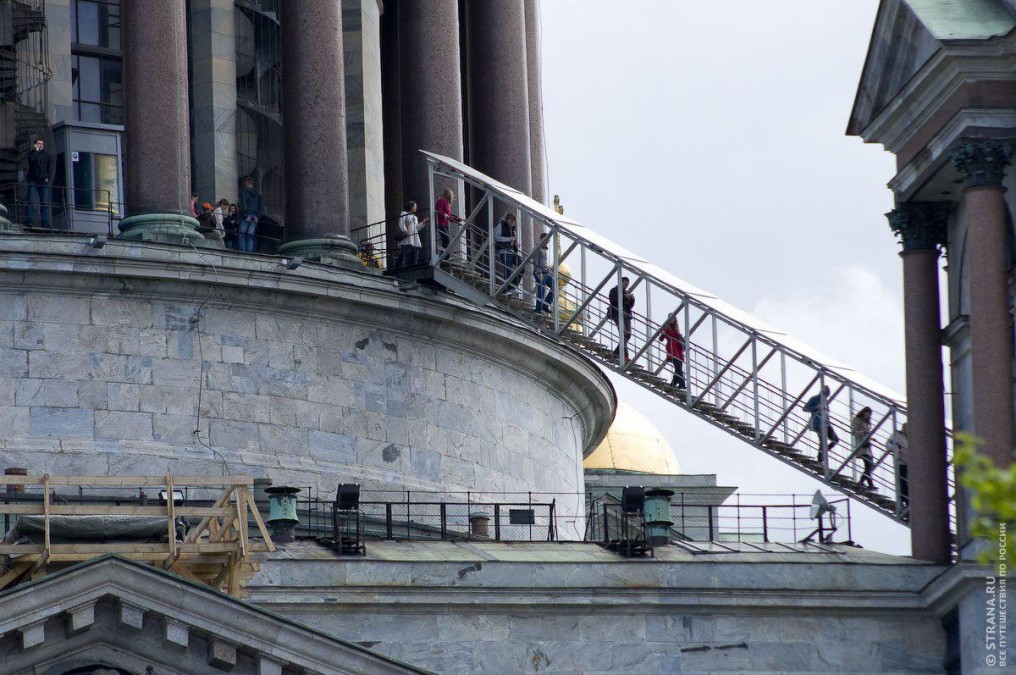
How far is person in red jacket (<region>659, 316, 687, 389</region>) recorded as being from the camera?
4672 centimetres

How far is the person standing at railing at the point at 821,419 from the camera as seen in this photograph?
4575 cm

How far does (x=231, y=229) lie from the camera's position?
52156 mm

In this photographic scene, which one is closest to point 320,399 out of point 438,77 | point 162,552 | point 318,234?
point 318,234

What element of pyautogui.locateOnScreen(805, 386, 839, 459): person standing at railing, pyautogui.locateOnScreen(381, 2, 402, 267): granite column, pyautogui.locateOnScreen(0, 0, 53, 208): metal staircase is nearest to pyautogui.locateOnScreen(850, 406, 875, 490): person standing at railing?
pyautogui.locateOnScreen(805, 386, 839, 459): person standing at railing

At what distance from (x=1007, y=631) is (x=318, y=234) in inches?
628

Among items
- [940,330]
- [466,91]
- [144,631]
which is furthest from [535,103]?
[144,631]

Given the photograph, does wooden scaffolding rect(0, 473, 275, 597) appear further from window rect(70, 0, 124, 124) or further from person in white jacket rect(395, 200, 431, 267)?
window rect(70, 0, 124, 124)

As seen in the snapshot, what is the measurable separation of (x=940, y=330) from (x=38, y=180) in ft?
54.1

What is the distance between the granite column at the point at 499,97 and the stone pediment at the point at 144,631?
23862 millimetres

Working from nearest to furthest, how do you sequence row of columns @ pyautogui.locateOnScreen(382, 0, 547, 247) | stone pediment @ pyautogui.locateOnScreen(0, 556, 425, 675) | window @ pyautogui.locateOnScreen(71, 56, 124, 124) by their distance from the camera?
stone pediment @ pyautogui.locateOnScreen(0, 556, 425, 675)
row of columns @ pyautogui.locateOnScreen(382, 0, 547, 247)
window @ pyautogui.locateOnScreen(71, 56, 124, 124)

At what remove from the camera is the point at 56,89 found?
55.2m

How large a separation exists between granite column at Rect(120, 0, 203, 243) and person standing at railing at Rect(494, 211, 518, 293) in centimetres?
563

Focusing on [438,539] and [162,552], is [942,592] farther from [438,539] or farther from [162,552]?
[162,552]

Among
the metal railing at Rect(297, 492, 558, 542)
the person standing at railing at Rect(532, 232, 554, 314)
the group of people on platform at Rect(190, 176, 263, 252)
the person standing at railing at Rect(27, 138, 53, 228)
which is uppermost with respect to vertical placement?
the person standing at railing at Rect(27, 138, 53, 228)
